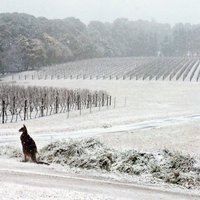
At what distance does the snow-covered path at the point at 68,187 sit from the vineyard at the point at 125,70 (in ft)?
273

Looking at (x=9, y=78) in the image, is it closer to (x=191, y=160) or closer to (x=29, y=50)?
(x=29, y=50)

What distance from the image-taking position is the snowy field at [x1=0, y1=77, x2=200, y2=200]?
16.4 meters

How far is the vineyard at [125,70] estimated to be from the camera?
106938 mm

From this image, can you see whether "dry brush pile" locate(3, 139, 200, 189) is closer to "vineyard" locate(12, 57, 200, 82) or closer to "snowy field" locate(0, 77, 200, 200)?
"snowy field" locate(0, 77, 200, 200)

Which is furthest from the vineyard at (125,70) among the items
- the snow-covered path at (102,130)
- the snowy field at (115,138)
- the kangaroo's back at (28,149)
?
the kangaroo's back at (28,149)

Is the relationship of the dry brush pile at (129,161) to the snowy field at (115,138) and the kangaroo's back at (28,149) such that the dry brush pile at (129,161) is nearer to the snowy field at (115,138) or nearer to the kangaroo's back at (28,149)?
the snowy field at (115,138)

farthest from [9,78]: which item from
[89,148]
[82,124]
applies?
[89,148]

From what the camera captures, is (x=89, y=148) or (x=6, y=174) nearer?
(x=6, y=174)

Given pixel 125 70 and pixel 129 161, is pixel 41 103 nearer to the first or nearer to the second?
pixel 129 161

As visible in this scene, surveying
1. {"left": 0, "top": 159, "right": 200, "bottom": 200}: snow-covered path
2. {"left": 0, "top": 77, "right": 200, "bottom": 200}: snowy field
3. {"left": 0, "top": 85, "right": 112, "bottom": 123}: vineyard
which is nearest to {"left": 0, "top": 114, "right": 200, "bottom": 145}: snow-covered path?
{"left": 0, "top": 77, "right": 200, "bottom": 200}: snowy field

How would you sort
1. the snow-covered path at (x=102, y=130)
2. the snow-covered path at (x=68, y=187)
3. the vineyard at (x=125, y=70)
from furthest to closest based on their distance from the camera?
the vineyard at (x=125, y=70), the snow-covered path at (x=102, y=130), the snow-covered path at (x=68, y=187)

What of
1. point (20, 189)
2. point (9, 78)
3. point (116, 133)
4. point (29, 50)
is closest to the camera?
point (20, 189)

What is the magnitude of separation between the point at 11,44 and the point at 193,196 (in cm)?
11672

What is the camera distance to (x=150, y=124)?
42.3m
